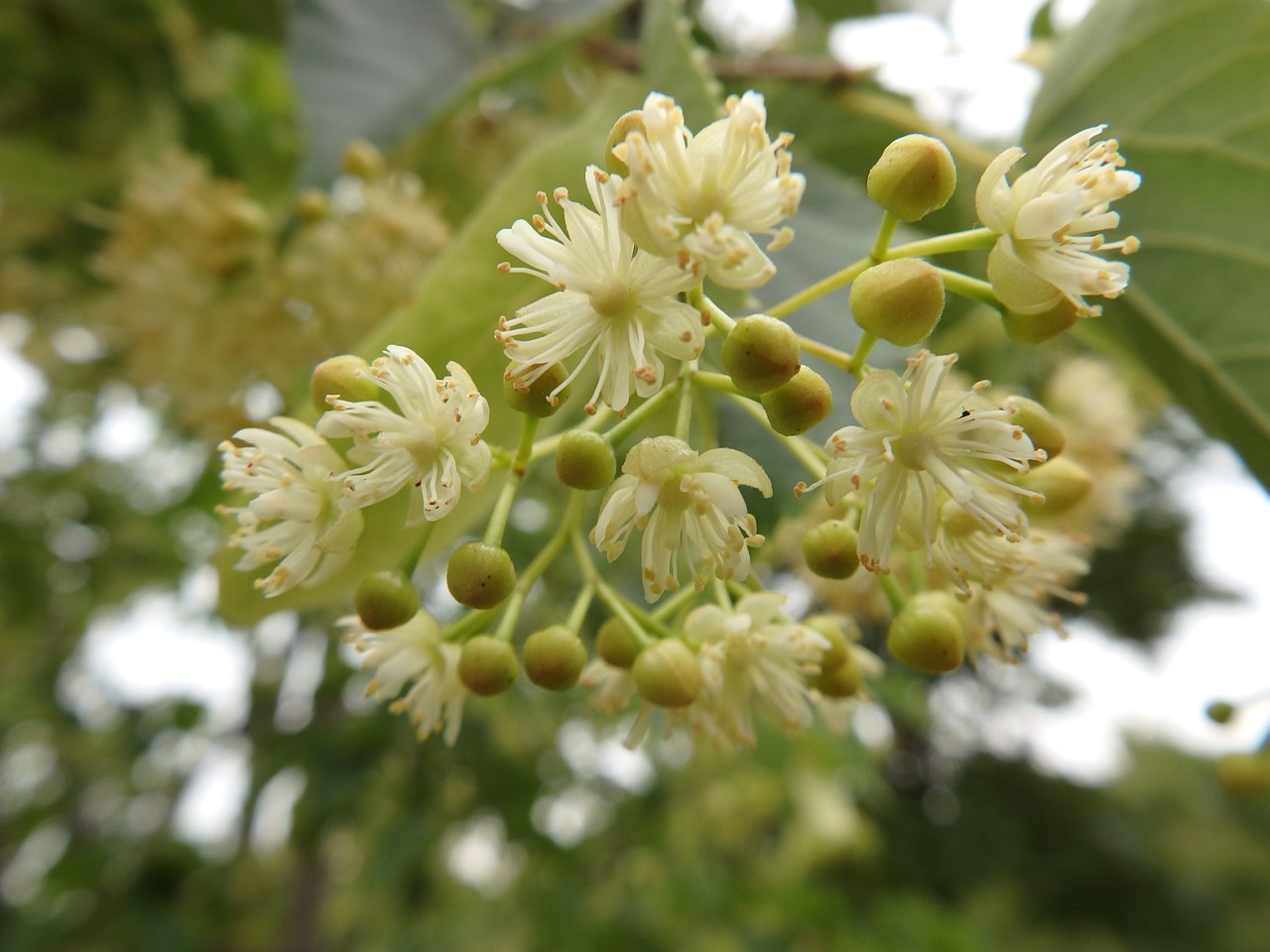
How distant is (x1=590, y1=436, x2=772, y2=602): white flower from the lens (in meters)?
0.38

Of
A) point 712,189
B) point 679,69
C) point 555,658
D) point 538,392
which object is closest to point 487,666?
point 555,658

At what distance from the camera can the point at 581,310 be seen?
0.40m

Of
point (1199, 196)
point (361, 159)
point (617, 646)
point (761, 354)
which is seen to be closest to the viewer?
point (761, 354)

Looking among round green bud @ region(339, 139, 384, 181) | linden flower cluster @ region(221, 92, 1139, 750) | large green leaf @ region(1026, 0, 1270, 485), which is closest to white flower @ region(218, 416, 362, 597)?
linden flower cluster @ region(221, 92, 1139, 750)

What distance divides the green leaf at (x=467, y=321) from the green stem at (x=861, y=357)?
195 millimetres

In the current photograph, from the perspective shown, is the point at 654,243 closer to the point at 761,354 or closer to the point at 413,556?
the point at 761,354

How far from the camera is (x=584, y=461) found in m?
0.37

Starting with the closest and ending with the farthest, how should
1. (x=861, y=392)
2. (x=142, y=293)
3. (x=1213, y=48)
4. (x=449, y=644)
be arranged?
(x=861, y=392)
(x=449, y=644)
(x=1213, y=48)
(x=142, y=293)

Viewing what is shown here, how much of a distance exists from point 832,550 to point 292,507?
10.2 inches

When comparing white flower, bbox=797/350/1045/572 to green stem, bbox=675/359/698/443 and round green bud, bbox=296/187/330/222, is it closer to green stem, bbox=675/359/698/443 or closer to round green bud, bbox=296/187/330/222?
green stem, bbox=675/359/698/443

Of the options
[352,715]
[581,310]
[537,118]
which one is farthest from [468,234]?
[352,715]

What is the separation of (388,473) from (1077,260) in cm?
32

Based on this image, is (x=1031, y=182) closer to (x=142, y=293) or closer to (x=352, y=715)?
(x=142, y=293)

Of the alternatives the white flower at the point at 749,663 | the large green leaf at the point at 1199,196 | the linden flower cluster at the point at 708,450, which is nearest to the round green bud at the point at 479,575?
the linden flower cluster at the point at 708,450
